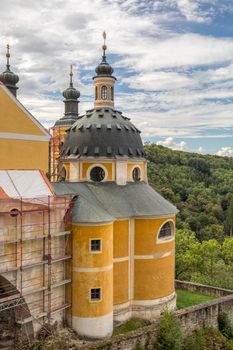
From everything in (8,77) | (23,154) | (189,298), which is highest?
(8,77)

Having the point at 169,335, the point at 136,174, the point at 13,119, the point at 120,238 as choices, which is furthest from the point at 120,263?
the point at 13,119

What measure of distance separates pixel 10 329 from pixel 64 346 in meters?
2.52

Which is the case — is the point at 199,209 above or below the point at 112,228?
below

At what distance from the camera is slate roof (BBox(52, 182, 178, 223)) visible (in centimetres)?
2055

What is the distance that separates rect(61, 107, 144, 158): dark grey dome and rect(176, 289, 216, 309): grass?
900 centimetres

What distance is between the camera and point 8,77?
34.1 meters

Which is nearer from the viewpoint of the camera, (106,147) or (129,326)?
(129,326)

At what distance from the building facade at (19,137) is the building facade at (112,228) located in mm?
2491

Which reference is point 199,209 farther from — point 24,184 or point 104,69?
point 24,184

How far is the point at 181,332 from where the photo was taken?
67.8ft

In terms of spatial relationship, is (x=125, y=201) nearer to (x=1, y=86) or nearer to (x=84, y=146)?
(x=84, y=146)

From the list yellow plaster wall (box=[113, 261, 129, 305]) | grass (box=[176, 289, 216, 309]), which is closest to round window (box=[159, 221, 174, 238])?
yellow plaster wall (box=[113, 261, 129, 305])

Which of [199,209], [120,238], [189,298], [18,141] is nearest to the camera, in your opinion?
[18,141]

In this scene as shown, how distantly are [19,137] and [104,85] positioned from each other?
9617 mm
